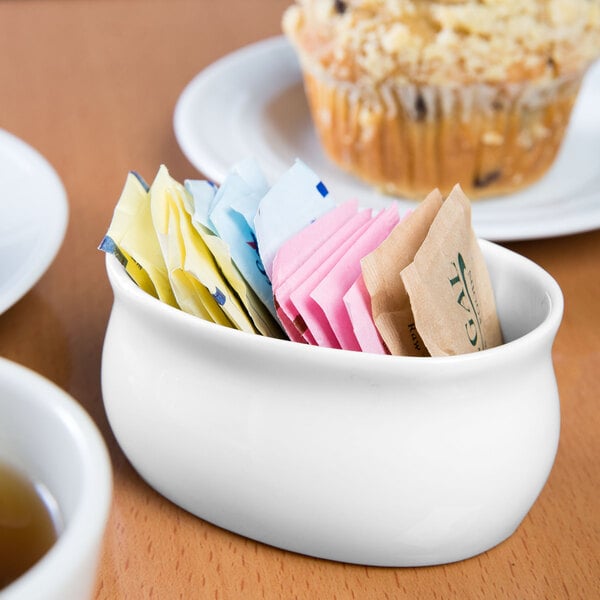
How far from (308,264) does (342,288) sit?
20 mm

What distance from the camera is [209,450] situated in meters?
0.44

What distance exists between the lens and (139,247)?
47cm

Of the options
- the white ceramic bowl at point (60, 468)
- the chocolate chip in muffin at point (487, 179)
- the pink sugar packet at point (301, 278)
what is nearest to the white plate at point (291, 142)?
the chocolate chip in muffin at point (487, 179)

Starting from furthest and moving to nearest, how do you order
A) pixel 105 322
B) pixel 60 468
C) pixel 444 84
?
pixel 444 84 → pixel 105 322 → pixel 60 468

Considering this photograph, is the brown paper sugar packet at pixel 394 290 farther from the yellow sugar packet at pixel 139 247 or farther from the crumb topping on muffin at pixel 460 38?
the crumb topping on muffin at pixel 460 38

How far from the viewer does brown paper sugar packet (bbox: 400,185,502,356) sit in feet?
1.43

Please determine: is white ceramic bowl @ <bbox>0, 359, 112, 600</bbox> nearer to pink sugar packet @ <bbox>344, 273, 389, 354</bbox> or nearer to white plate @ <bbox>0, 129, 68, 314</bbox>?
pink sugar packet @ <bbox>344, 273, 389, 354</bbox>

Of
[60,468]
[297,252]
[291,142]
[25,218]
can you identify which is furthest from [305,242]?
[291,142]

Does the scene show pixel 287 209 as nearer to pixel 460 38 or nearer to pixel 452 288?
pixel 452 288

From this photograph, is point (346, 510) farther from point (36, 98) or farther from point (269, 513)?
point (36, 98)

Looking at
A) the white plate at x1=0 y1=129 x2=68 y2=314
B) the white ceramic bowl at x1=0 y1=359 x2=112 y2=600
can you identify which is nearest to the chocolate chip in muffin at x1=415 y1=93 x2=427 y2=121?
the white plate at x1=0 y1=129 x2=68 y2=314

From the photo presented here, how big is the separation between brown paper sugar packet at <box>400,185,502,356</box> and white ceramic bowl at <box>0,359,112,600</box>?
17cm

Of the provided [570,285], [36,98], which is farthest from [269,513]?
[36,98]

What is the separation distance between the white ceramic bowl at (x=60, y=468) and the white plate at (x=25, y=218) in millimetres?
291
